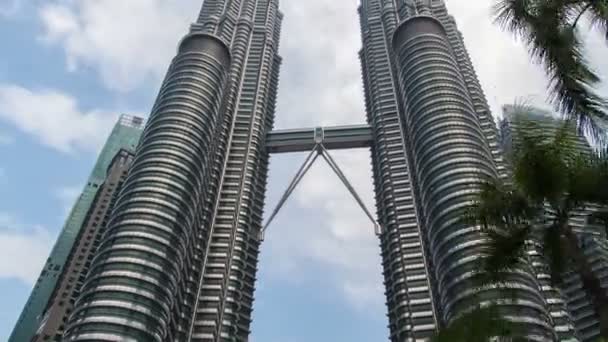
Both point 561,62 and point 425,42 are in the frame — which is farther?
point 425,42

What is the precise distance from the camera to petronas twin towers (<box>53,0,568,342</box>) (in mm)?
90188

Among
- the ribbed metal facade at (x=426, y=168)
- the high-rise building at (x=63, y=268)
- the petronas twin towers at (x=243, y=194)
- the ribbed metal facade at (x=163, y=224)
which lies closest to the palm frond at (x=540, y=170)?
the petronas twin towers at (x=243, y=194)

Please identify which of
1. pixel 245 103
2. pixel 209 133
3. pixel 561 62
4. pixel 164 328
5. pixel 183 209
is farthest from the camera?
pixel 245 103

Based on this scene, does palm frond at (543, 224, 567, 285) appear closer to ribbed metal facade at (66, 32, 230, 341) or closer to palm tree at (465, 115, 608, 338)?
palm tree at (465, 115, 608, 338)

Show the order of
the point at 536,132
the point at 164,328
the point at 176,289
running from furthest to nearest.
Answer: the point at 176,289 < the point at 164,328 < the point at 536,132

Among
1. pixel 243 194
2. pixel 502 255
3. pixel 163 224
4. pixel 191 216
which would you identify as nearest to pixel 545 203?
pixel 502 255

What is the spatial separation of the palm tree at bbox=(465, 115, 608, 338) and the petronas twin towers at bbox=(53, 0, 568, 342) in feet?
189

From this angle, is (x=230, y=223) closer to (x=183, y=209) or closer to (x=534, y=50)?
(x=183, y=209)

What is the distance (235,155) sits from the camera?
14225 centimetres

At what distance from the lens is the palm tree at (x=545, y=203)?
49.8 ft

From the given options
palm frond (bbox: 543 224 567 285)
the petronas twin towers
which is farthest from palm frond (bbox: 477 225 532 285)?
the petronas twin towers

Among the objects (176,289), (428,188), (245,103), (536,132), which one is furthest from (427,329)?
(536,132)

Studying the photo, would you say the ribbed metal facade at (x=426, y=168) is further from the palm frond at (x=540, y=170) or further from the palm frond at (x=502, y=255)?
the palm frond at (x=540, y=170)

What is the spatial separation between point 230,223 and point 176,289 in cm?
3092
